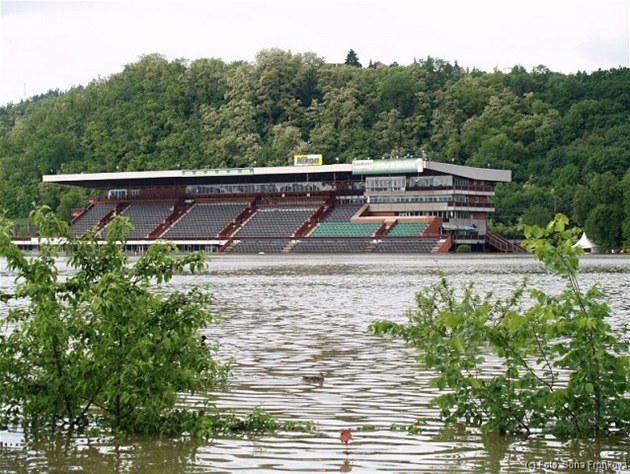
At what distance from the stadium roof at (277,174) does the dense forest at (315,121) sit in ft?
49.5

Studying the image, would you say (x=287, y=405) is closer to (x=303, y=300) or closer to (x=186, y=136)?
(x=303, y=300)

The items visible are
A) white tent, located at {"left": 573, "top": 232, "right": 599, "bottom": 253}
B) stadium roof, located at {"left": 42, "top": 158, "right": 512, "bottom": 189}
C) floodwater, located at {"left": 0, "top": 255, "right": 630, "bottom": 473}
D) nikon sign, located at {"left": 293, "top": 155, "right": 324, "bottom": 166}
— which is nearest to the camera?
floodwater, located at {"left": 0, "top": 255, "right": 630, "bottom": 473}

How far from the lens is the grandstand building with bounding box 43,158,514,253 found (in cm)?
11450

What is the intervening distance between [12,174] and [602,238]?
95.1 metres

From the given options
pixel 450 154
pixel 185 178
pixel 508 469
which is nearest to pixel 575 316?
pixel 508 469

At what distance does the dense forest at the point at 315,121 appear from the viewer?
489 feet

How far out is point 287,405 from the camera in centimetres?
1697

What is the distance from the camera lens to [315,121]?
557 feet

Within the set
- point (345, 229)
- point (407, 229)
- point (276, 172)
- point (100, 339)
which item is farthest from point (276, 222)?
point (100, 339)

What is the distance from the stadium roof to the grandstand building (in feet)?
0.35

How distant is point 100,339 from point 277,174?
357 ft

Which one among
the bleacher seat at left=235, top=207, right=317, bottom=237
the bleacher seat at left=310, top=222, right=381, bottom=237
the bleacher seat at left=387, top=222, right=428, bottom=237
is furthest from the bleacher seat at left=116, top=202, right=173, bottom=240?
the bleacher seat at left=387, top=222, right=428, bottom=237

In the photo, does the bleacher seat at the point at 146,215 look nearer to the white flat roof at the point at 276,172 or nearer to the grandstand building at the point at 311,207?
the grandstand building at the point at 311,207

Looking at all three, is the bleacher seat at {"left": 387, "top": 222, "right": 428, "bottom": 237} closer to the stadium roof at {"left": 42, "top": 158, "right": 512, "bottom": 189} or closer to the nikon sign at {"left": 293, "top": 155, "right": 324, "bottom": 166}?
the stadium roof at {"left": 42, "top": 158, "right": 512, "bottom": 189}
